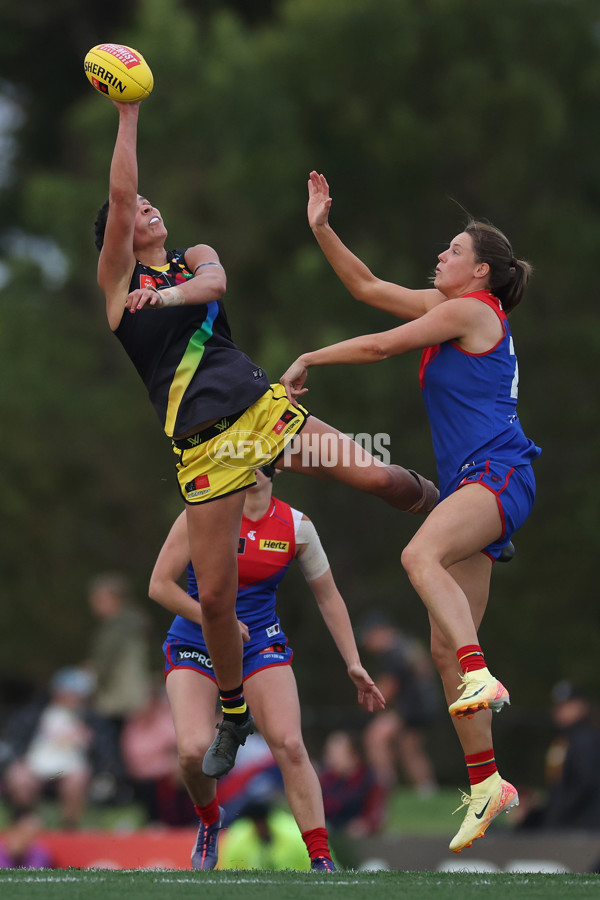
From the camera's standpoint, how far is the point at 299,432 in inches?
255

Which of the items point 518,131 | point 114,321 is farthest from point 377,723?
point 114,321

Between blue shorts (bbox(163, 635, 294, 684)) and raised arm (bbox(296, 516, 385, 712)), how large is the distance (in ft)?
0.89

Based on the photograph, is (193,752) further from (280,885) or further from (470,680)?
(470,680)

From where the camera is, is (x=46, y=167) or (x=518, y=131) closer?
(x=518, y=131)

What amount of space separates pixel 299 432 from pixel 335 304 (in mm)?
10447

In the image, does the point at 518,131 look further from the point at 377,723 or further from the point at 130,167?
the point at 130,167

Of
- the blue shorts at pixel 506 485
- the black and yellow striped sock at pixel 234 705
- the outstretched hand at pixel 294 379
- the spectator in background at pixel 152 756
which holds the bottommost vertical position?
the spectator in background at pixel 152 756

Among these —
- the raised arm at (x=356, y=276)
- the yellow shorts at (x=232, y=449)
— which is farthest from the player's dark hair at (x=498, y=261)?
the yellow shorts at (x=232, y=449)

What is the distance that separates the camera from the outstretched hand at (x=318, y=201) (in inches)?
271

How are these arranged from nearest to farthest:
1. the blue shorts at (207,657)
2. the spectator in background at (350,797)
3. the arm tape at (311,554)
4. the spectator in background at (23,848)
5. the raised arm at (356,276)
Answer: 1. the raised arm at (356,276)
2. the blue shorts at (207,657)
3. the arm tape at (311,554)
4. the spectator in background at (23,848)
5. the spectator in background at (350,797)

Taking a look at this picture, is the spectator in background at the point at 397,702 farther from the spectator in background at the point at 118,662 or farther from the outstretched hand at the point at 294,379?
the outstretched hand at the point at 294,379

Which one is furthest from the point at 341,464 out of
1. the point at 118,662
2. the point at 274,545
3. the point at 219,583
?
the point at 118,662

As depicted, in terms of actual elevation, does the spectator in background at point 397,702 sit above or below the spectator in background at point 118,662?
below

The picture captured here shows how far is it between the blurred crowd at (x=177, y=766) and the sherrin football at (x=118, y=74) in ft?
15.9
